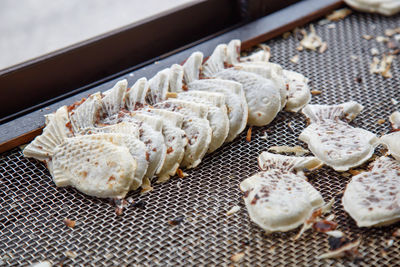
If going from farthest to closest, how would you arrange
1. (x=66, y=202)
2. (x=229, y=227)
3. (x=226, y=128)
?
1. (x=226, y=128)
2. (x=66, y=202)
3. (x=229, y=227)

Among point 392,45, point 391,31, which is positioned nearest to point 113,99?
point 392,45

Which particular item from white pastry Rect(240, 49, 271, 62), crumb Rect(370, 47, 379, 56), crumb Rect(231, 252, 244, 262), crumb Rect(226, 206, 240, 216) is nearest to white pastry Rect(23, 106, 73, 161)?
crumb Rect(226, 206, 240, 216)

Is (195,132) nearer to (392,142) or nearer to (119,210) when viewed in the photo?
(119,210)

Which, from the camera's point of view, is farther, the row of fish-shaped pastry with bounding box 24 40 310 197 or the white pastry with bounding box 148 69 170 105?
the white pastry with bounding box 148 69 170 105

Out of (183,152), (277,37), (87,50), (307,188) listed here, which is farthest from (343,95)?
(87,50)

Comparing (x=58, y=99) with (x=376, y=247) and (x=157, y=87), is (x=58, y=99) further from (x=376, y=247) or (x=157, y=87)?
(x=376, y=247)

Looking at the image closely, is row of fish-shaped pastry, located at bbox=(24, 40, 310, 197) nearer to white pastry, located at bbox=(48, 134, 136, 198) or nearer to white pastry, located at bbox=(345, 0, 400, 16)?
white pastry, located at bbox=(48, 134, 136, 198)
